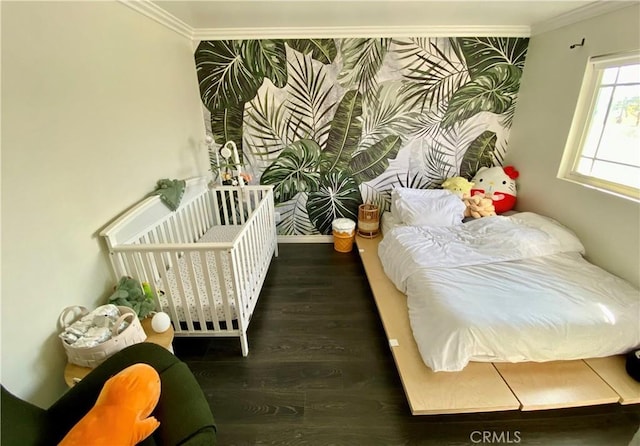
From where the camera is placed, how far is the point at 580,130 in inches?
91.6

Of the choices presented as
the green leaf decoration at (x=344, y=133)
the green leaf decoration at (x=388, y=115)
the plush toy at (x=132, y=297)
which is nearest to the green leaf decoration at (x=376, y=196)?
the green leaf decoration at (x=344, y=133)

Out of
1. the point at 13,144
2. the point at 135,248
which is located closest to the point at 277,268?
the point at 135,248

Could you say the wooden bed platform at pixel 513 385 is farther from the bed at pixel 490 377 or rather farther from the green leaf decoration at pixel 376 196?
the green leaf decoration at pixel 376 196

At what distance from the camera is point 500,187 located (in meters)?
2.93

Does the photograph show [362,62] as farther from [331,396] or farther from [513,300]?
[331,396]

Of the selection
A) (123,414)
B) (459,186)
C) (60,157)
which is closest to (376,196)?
(459,186)

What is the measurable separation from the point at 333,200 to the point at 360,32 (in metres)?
1.65

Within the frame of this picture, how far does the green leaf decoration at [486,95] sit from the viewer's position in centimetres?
285

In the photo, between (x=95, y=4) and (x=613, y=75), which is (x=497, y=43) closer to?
(x=613, y=75)

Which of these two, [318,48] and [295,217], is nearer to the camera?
[318,48]

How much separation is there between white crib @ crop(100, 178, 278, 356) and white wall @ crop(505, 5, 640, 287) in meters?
2.52

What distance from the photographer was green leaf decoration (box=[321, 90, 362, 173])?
294 centimetres

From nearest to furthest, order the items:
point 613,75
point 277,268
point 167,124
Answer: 1. point 613,75
2. point 167,124
3. point 277,268

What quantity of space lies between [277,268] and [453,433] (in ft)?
6.33
